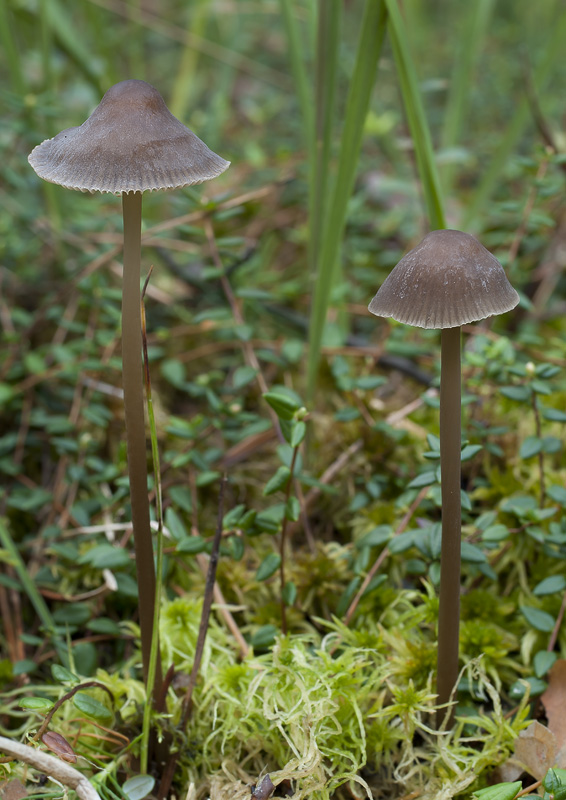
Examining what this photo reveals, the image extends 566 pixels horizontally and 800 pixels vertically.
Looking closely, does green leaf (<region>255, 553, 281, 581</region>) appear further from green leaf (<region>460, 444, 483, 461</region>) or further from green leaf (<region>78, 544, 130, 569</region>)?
green leaf (<region>460, 444, 483, 461</region>)

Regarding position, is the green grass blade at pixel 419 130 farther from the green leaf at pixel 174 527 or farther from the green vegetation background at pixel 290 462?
the green leaf at pixel 174 527

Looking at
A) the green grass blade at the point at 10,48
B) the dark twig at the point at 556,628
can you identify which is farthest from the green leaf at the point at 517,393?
the green grass blade at the point at 10,48

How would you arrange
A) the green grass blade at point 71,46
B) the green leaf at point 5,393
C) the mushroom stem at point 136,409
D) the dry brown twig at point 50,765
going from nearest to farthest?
the dry brown twig at point 50,765 → the mushroom stem at point 136,409 → the green leaf at point 5,393 → the green grass blade at point 71,46

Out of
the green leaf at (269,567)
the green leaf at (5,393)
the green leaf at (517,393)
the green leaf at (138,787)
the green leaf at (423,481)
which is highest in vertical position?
the green leaf at (517,393)

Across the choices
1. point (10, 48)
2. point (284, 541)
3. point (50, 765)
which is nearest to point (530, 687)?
point (284, 541)

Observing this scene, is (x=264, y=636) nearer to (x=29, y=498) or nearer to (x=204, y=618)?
(x=204, y=618)

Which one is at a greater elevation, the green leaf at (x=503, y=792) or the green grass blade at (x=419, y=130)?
the green grass blade at (x=419, y=130)

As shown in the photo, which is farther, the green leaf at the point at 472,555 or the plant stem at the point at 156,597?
the green leaf at the point at 472,555
